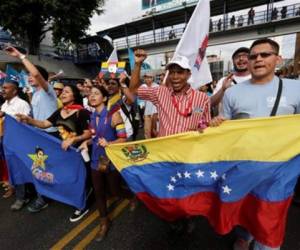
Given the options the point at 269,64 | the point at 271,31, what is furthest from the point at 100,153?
the point at 271,31

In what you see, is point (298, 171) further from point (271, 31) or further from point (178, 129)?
point (271, 31)

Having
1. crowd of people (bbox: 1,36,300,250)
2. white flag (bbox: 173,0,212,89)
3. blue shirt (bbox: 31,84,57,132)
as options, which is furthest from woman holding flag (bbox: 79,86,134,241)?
white flag (bbox: 173,0,212,89)

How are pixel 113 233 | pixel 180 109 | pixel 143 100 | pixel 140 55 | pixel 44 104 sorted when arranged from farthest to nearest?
1. pixel 44 104
2. pixel 143 100
3. pixel 113 233
4. pixel 140 55
5. pixel 180 109

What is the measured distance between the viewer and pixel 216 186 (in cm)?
231

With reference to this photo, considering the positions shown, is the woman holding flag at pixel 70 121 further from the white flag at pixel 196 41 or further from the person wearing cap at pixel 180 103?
the white flag at pixel 196 41

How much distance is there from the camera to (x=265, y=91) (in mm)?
2230

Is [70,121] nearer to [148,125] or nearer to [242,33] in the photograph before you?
[148,125]

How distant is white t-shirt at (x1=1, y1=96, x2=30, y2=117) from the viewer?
12.6 ft

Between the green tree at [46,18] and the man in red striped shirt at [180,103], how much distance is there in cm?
2784

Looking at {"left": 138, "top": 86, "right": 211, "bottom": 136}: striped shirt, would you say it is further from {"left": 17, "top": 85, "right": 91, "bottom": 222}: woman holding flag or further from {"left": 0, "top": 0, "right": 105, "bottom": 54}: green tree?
{"left": 0, "top": 0, "right": 105, "bottom": 54}: green tree

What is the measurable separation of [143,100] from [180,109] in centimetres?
82

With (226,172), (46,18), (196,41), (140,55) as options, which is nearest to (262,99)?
(226,172)

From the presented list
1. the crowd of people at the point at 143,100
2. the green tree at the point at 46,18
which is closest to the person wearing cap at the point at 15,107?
the crowd of people at the point at 143,100

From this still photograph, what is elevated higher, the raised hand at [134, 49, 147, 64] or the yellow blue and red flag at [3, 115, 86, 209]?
the raised hand at [134, 49, 147, 64]
